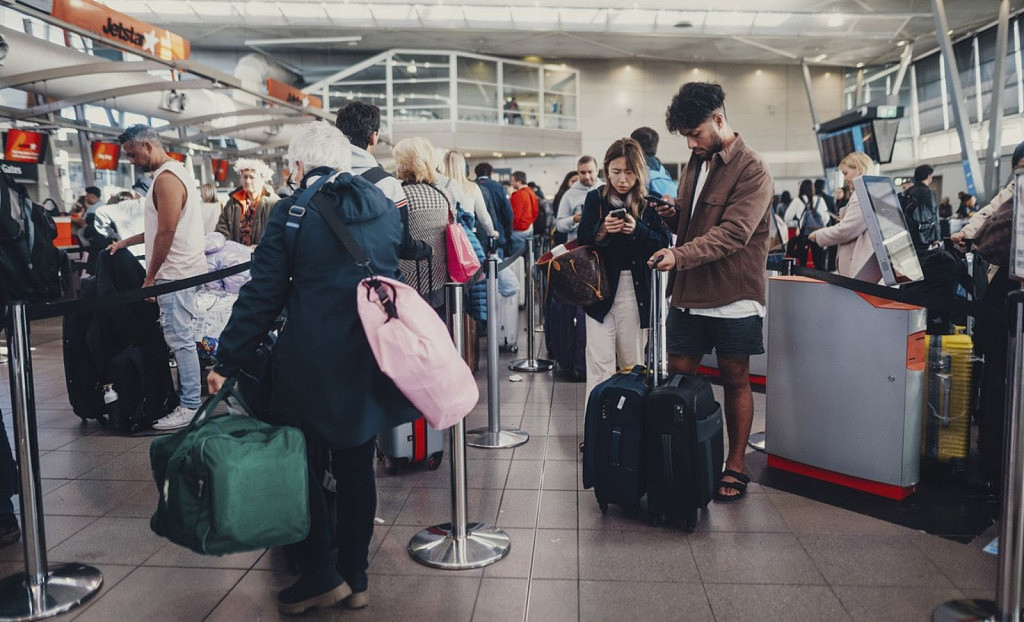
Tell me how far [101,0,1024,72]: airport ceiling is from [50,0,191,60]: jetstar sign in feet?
37.4

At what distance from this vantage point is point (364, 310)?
2145 mm

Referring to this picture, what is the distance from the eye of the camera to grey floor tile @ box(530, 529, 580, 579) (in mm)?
2668

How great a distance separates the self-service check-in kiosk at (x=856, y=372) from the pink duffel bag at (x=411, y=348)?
1.94 metres

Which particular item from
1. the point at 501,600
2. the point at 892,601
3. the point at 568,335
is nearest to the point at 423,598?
the point at 501,600

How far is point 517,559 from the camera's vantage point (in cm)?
279

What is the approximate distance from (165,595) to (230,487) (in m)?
0.82

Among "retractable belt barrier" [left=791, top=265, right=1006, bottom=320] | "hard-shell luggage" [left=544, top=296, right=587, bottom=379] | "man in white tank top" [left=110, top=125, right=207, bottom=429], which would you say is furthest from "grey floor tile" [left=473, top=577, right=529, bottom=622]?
"hard-shell luggage" [left=544, top=296, right=587, bottom=379]

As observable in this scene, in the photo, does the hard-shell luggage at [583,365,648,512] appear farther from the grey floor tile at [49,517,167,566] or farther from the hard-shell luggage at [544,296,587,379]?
the hard-shell luggage at [544,296,587,379]

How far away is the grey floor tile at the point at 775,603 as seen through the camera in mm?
2338

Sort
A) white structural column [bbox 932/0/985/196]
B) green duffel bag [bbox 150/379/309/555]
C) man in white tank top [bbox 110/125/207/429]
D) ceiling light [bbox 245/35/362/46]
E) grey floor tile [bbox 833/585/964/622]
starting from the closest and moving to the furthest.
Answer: green duffel bag [bbox 150/379/309/555], grey floor tile [bbox 833/585/964/622], man in white tank top [bbox 110/125/207/429], white structural column [bbox 932/0/985/196], ceiling light [bbox 245/35/362/46]

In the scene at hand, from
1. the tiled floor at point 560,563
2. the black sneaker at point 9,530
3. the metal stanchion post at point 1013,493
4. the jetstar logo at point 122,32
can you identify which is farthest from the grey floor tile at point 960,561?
the jetstar logo at point 122,32

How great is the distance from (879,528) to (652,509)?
0.89m

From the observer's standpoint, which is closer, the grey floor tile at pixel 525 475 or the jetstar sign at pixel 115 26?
the grey floor tile at pixel 525 475

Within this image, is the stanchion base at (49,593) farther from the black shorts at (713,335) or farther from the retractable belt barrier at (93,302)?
the black shorts at (713,335)
